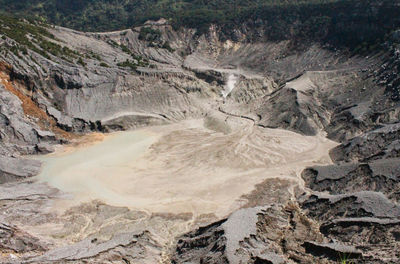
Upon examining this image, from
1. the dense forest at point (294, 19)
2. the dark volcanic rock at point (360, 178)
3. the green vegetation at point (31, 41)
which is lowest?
the dark volcanic rock at point (360, 178)

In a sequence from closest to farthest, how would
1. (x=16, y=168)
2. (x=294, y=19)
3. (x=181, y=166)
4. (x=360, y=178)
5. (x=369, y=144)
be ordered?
1. (x=360, y=178)
2. (x=16, y=168)
3. (x=369, y=144)
4. (x=181, y=166)
5. (x=294, y=19)

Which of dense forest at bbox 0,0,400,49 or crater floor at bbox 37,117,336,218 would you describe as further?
dense forest at bbox 0,0,400,49

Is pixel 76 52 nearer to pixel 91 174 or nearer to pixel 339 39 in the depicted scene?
pixel 91 174

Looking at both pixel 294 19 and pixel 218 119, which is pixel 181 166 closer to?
pixel 218 119

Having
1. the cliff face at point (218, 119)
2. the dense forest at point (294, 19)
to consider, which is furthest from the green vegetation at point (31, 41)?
the dense forest at point (294, 19)

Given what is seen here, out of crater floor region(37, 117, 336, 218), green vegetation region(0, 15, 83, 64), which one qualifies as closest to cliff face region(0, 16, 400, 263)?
green vegetation region(0, 15, 83, 64)

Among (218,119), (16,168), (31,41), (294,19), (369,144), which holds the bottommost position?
(16,168)

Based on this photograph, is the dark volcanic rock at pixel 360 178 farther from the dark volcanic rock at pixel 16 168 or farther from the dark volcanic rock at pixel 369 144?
the dark volcanic rock at pixel 16 168

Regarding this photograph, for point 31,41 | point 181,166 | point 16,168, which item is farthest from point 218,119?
point 31,41

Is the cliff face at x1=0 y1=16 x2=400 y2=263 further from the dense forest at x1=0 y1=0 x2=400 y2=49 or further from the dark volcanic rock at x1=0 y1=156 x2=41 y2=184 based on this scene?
the dense forest at x1=0 y1=0 x2=400 y2=49
